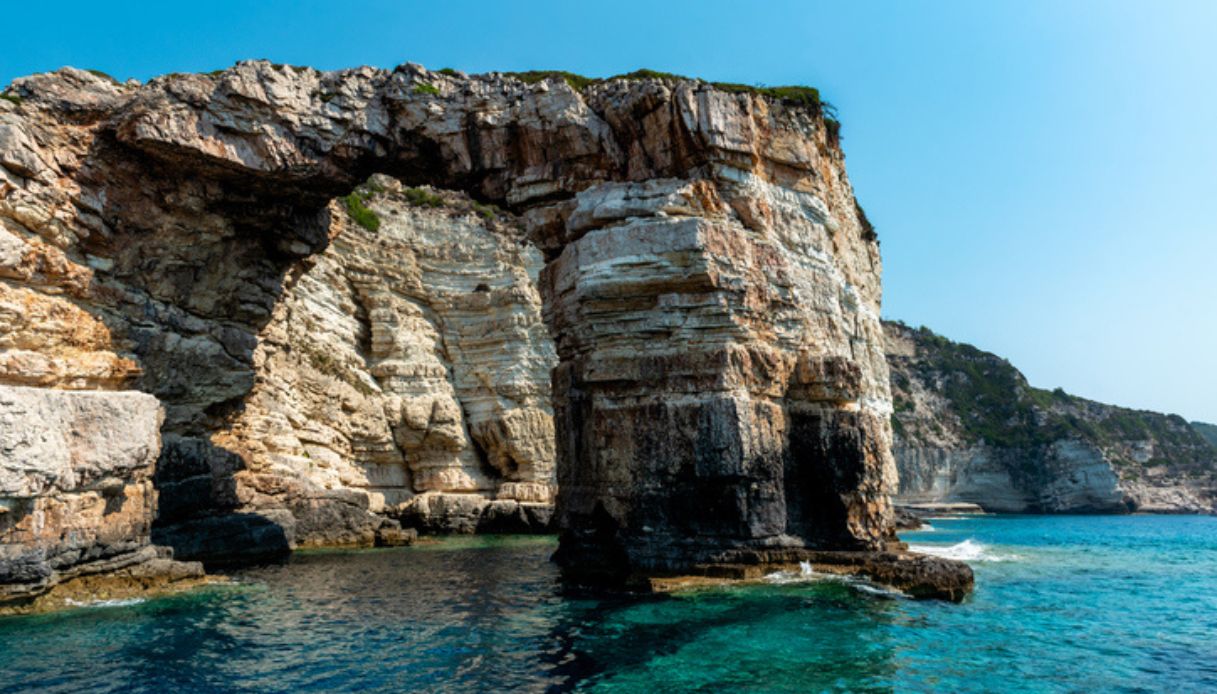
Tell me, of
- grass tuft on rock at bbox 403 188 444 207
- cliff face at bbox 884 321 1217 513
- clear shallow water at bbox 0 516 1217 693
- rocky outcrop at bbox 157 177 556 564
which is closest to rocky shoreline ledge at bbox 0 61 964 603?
clear shallow water at bbox 0 516 1217 693

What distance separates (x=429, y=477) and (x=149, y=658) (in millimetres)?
26631

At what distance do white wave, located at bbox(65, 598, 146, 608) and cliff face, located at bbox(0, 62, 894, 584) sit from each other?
4.97 metres

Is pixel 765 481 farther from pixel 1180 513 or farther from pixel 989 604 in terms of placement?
pixel 1180 513

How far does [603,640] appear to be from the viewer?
40.0 ft

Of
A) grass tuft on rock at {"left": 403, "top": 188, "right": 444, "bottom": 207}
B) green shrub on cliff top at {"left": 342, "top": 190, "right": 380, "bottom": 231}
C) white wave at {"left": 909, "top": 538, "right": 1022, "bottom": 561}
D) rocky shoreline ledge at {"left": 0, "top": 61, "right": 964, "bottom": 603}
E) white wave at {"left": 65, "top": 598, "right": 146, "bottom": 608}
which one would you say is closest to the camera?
white wave at {"left": 65, "top": 598, "right": 146, "bottom": 608}

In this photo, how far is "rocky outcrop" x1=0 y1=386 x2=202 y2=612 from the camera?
1505 cm

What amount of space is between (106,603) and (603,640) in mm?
11445

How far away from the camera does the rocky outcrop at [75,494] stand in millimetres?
15047

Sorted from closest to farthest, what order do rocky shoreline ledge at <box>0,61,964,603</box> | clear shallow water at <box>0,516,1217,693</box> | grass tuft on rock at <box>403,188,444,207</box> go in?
1. clear shallow water at <box>0,516,1217,693</box>
2. rocky shoreline ledge at <box>0,61,964,603</box>
3. grass tuft on rock at <box>403,188,444,207</box>

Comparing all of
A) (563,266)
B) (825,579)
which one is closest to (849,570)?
(825,579)

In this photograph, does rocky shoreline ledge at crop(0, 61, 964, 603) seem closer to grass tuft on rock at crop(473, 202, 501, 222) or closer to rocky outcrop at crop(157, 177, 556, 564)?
rocky outcrop at crop(157, 177, 556, 564)

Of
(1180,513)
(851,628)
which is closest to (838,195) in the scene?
(851,628)

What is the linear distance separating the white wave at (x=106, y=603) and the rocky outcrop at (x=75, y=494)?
53 centimetres

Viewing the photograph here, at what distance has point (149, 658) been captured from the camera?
1145cm
